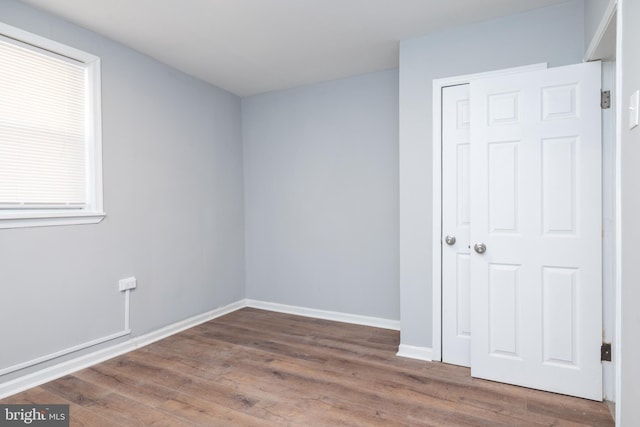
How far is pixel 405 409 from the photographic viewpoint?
2.14 meters

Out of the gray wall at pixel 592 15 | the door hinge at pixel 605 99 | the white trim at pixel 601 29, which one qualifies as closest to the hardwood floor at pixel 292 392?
the door hinge at pixel 605 99

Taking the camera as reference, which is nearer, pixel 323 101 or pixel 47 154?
pixel 47 154

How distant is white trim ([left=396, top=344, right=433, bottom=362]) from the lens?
2.86 meters

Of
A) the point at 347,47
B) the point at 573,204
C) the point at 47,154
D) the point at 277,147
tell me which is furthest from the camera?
the point at 277,147

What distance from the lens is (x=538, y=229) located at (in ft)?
7.77

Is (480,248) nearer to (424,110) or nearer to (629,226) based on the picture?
(629,226)

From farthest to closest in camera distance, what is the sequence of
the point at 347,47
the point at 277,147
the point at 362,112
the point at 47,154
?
1. the point at 277,147
2. the point at 362,112
3. the point at 347,47
4. the point at 47,154

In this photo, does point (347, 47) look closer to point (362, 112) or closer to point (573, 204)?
point (362, 112)

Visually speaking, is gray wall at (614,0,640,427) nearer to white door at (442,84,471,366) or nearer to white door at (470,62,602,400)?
white door at (470,62,602,400)

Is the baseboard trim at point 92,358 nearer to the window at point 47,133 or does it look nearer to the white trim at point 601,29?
the window at point 47,133

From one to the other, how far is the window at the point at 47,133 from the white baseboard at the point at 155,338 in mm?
1019

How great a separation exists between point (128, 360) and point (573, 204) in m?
3.37

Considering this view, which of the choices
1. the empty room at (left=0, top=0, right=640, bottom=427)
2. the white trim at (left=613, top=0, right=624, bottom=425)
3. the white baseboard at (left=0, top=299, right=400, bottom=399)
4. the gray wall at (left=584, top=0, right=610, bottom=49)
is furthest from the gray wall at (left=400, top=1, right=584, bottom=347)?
the white trim at (left=613, top=0, right=624, bottom=425)

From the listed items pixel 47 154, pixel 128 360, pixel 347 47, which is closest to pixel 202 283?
pixel 128 360
